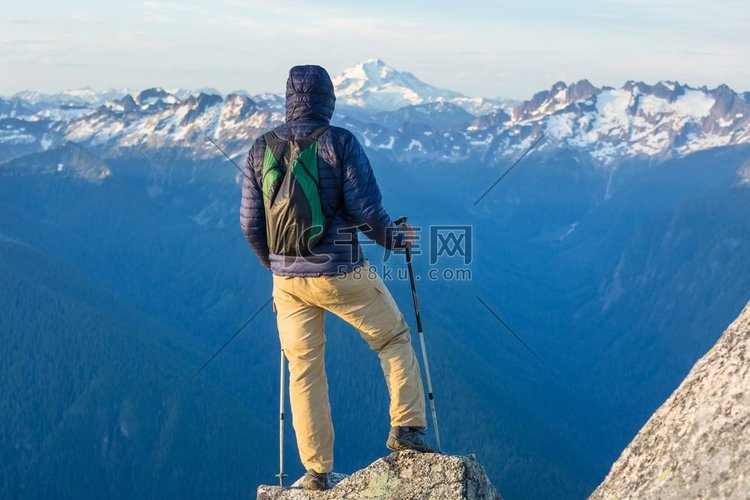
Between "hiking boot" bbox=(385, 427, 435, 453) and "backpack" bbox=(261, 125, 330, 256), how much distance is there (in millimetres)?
3105

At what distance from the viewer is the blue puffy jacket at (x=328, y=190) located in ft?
40.1

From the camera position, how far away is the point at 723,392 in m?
9.05

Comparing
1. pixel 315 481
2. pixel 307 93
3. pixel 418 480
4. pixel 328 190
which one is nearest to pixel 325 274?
pixel 328 190

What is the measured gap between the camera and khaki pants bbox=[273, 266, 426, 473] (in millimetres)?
12914

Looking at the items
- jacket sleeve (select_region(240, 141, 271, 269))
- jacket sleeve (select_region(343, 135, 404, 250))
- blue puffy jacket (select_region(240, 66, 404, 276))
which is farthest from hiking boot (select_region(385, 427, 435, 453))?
jacket sleeve (select_region(240, 141, 271, 269))

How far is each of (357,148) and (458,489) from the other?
→ 16.7 ft

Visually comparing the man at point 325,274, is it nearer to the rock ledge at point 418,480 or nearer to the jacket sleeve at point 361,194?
the jacket sleeve at point 361,194

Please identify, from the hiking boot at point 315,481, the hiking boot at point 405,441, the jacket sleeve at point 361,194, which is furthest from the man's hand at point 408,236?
the hiking boot at point 315,481

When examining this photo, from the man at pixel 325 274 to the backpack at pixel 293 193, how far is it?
4 cm

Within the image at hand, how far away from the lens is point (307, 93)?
1259cm

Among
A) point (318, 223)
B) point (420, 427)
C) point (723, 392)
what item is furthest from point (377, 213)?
point (723, 392)

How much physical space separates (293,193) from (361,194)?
967mm

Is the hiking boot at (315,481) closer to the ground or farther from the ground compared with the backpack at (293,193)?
closer to the ground

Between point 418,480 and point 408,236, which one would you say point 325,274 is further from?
point 418,480
